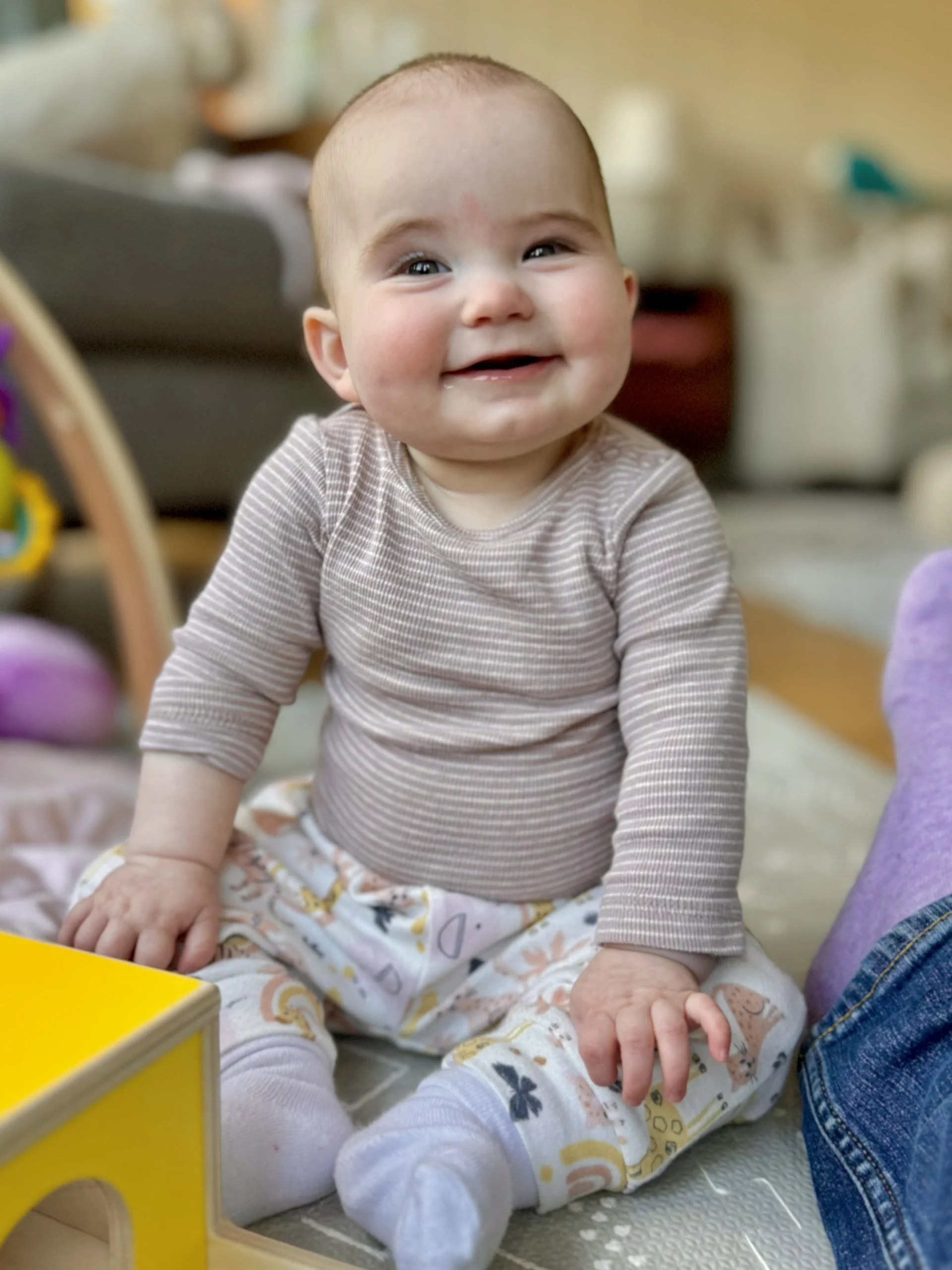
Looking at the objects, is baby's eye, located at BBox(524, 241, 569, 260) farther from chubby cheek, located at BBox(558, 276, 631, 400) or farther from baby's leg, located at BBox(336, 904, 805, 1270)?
baby's leg, located at BBox(336, 904, 805, 1270)

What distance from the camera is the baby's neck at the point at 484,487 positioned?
63 centimetres

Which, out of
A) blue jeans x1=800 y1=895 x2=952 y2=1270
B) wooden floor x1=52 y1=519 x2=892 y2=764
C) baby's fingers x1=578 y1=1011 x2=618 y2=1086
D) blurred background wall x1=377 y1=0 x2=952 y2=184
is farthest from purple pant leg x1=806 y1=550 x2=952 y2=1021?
blurred background wall x1=377 y1=0 x2=952 y2=184

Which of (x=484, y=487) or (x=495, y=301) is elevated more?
(x=495, y=301)

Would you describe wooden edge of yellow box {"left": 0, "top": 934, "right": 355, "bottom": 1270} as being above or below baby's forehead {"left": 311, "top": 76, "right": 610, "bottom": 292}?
below

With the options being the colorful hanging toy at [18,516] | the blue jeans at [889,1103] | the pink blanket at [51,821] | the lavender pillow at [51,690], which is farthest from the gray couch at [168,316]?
the blue jeans at [889,1103]

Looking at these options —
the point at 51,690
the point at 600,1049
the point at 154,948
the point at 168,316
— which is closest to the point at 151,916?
the point at 154,948

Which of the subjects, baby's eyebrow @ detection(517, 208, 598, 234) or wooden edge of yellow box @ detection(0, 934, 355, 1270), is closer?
wooden edge of yellow box @ detection(0, 934, 355, 1270)

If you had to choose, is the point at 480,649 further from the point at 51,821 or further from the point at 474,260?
the point at 51,821

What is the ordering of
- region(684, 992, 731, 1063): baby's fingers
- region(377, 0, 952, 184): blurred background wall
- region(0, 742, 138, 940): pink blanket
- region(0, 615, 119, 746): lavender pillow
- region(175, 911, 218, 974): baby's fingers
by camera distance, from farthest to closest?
region(377, 0, 952, 184): blurred background wall, region(0, 615, 119, 746): lavender pillow, region(0, 742, 138, 940): pink blanket, region(175, 911, 218, 974): baby's fingers, region(684, 992, 731, 1063): baby's fingers

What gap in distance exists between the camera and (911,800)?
634mm

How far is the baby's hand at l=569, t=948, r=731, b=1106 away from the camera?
1.66ft

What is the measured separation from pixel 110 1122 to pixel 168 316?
1254 millimetres

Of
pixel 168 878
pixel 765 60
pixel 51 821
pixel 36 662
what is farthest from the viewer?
pixel 765 60

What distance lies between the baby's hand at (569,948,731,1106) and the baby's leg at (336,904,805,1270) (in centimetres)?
2
